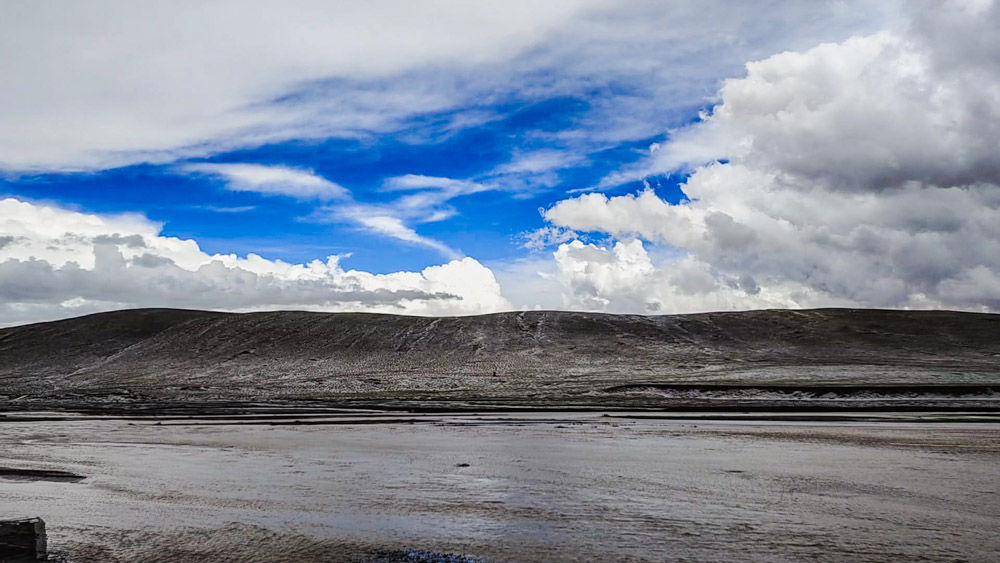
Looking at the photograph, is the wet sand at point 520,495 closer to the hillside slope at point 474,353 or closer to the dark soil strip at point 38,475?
the dark soil strip at point 38,475

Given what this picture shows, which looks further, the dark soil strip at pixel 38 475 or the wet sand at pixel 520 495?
the dark soil strip at pixel 38 475

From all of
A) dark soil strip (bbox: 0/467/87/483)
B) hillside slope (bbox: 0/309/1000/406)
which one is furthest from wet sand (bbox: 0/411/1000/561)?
hillside slope (bbox: 0/309/1000/406)

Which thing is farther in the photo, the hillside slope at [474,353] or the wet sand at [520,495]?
the hillside slope at [474,353]

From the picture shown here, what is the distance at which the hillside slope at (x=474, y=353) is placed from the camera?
5938 centimetres

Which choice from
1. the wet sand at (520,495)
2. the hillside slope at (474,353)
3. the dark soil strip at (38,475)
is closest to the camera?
the wet sand at (520,495)

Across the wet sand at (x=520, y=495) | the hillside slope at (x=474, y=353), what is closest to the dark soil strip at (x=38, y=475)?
the wet sand at (x=520, y=495)

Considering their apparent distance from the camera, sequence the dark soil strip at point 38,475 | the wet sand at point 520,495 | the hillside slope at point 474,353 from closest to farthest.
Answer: the wet sand at point 520,495 → the dark soil strip at point 38,475 → the hillside slope at point 474,353

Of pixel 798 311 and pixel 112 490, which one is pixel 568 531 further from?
pixel 798 311

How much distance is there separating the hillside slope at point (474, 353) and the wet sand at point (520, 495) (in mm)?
29505

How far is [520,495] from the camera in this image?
12.6 meters

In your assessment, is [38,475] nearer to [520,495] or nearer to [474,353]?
[520,495]

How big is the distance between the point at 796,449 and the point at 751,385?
33072mm

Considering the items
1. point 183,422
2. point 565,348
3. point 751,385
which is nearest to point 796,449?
point 183,422

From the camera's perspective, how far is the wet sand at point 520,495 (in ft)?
29.1
